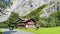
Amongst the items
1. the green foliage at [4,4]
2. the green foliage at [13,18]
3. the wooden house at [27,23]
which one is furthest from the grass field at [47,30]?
the green foliage at [4,4]

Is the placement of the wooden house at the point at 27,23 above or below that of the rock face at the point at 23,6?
below

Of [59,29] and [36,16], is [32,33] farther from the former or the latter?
[59,29]

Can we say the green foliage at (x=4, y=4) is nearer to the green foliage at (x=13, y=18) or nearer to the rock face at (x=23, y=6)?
the rock face at (x=23, y=6)

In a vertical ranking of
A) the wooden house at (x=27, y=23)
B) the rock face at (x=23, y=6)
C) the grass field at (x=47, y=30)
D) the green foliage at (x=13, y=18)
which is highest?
the rock face at (x=23, y=6)

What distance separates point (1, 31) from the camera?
241 cm

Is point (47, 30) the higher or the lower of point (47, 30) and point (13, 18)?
the lower

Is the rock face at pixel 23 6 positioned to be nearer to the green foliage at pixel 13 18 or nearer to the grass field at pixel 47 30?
the green foliage at pixel 13 18

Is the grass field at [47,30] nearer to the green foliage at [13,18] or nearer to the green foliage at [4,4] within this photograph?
the green foliage at [13,18]

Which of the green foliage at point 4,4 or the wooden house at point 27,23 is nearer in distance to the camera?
the wooden house at point 27,23

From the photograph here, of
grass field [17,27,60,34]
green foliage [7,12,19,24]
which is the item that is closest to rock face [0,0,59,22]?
green foliage [7,12,19,24]

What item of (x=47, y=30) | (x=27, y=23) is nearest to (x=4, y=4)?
(x=27, y=23)

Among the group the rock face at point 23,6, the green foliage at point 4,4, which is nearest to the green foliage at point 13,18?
the rock face at point 23,6

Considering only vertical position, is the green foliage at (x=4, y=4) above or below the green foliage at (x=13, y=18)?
above

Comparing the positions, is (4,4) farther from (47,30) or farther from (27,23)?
(47,30)
